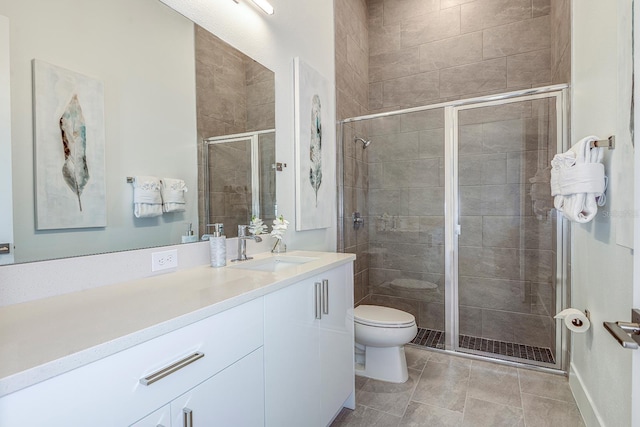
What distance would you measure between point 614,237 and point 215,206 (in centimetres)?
174

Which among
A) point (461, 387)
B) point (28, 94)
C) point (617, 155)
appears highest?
point (28, 94)

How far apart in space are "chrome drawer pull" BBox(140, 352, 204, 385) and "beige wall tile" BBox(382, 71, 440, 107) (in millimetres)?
3081

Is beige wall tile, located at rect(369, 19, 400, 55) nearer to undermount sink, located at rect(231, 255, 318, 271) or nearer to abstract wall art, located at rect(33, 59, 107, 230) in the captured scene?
undermount sink, located at rect(231, 255, 318, 271)

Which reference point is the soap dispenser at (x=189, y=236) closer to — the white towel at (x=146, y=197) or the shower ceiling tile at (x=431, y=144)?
the white towel at (x=146, y=197)

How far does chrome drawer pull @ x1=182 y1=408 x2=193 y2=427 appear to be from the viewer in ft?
2.64

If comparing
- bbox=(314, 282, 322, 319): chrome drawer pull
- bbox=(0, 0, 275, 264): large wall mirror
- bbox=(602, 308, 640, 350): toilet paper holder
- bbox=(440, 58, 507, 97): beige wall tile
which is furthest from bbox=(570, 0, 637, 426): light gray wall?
bbox=(0, 0, 275, 264): large wall mirror

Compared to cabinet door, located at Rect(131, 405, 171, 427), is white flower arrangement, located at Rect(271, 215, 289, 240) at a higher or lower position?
higher

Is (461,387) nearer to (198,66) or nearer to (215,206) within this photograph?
(215,206)

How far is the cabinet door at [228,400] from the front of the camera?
2.68ft

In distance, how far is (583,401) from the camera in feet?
5.70

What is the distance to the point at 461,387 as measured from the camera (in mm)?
2055

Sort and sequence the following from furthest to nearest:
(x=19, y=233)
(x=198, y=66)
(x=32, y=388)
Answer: (x=198, y=66) < (x=19, y=233) < (x=32, y=388)

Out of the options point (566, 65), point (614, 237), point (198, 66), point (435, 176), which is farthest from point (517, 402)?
point (198, 66)

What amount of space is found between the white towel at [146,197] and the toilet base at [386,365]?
167 cm
